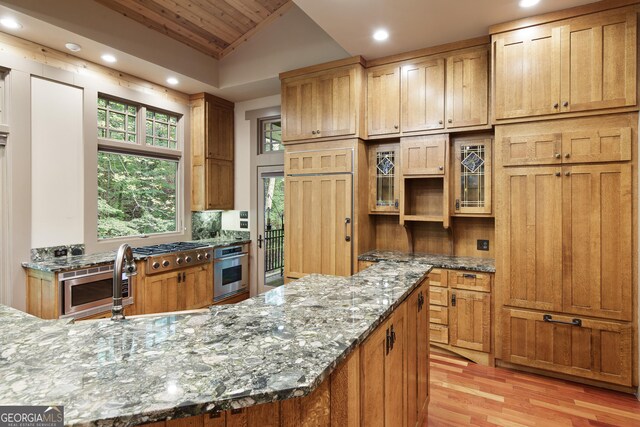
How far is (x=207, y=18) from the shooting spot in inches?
163

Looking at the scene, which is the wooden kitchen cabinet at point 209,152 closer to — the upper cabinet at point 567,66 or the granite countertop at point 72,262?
the granite countertop at point 72,262

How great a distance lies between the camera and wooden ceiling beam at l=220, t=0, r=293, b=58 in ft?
14.0

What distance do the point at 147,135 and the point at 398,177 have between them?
10.6ft

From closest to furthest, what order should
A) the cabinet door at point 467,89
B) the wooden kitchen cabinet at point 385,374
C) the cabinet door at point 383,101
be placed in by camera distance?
1. the wooden kitchen cabinet at point 385,374
2. the cabinet door at point 467,89
3. the cabinet door at point 383,101

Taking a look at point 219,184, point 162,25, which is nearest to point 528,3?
point 162,25

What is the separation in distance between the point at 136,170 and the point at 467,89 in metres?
3.99

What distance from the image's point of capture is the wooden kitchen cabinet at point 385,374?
4.33 feet

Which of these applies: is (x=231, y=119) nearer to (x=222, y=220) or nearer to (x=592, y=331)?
(x=222, y=220)

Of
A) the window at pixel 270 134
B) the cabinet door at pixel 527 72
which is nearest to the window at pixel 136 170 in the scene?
the window at pixel 270 134

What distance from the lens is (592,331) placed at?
8.87ft

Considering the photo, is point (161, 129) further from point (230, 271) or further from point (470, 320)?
Answer: point (470, 320)

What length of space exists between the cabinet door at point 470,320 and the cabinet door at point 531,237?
229 mm

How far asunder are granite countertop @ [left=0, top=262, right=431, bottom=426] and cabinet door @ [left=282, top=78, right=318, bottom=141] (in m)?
2.68

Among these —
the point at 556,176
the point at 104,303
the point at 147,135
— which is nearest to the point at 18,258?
the point at 104,303
